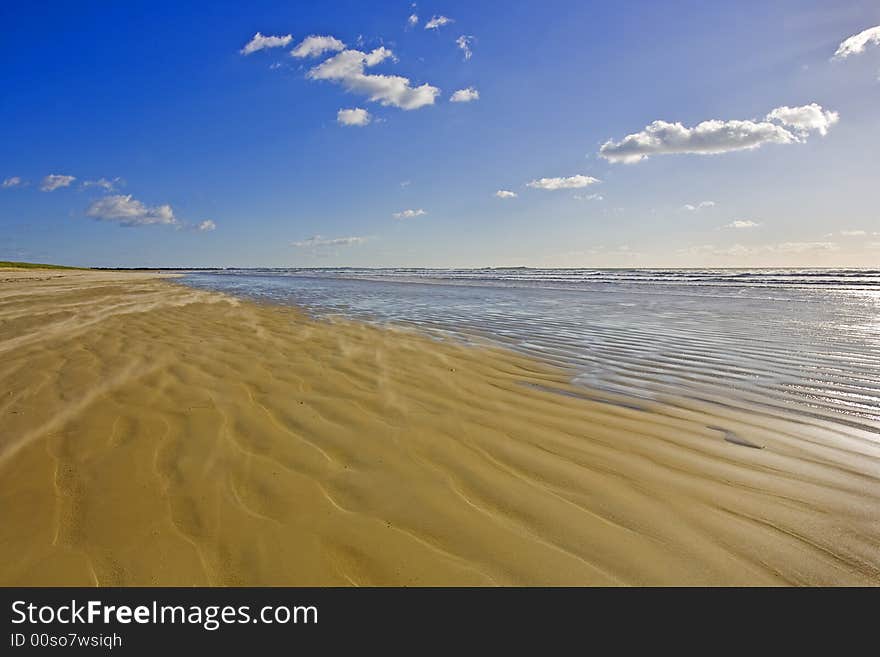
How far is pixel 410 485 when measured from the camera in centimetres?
299

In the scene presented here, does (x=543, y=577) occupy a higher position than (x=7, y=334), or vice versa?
(x=7, y=334)

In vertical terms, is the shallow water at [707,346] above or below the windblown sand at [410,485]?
above

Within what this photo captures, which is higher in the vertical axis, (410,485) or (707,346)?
(707,346)

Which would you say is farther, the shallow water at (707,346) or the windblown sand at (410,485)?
the shallow water at (707,346)

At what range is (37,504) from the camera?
267cm

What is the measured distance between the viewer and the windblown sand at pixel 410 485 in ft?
7.18

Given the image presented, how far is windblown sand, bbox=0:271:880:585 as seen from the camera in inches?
86.2

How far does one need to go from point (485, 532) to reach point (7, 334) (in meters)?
9.66

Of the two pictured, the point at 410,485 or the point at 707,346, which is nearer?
the point at 410,485

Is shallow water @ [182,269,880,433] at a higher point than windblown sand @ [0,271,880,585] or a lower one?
higher

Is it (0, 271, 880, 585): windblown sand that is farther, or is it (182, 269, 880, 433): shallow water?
(182, 269, 880, 433): shallow water
